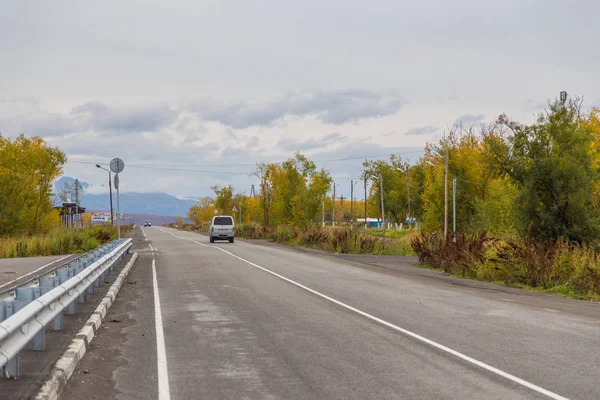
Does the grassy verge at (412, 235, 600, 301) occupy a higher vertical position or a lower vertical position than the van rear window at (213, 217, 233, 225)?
lower

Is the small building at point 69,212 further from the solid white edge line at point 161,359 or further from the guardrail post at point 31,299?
the guardrail post at point 31,299

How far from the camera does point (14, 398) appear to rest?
18.4 feet

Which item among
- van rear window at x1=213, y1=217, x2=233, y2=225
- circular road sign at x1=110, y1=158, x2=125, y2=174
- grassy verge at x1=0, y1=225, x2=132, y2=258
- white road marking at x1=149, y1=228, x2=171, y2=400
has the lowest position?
white road marking at x1=149, y1=228, x2=171, y2=400

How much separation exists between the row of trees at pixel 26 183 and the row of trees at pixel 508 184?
70.6 ft

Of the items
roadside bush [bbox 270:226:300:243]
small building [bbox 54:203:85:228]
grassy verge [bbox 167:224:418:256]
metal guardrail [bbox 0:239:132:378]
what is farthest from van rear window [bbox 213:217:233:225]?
metal guardrail [bbox 0:239:132:378]

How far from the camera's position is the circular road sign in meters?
30.3

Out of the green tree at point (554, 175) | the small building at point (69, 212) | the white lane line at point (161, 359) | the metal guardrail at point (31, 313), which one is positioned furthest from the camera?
the small building at point (69, 212)

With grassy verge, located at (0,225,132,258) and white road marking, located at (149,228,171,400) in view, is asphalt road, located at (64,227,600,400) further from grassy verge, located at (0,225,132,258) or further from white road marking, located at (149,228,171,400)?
grassy verge, located at (0,225,132,258)

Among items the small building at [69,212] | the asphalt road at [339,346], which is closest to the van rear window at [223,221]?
the small building at [69,212]

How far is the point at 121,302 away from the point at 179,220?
522 ft

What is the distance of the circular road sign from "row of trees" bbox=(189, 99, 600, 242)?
1639 cm

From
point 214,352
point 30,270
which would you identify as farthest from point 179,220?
point 214,352

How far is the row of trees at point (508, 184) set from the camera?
2214 cm

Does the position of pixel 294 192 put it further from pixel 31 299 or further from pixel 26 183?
pixel 31 299
